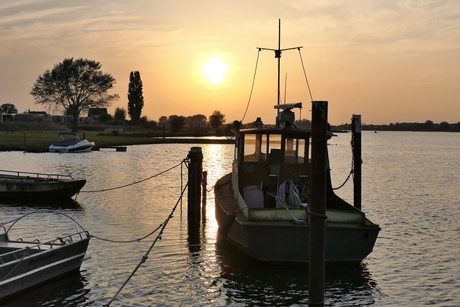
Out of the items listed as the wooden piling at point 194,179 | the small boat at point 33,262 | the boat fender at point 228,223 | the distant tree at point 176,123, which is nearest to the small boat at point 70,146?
the wooden piling at point 194,179

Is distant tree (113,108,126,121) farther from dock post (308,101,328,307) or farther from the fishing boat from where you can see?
dock post (308,101,328,307)

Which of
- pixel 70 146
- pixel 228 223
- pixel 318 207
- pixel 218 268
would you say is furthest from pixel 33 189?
pixel 70 146

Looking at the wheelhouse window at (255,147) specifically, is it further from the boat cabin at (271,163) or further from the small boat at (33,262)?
the small boat at (33,262)

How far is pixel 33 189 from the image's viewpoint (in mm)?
27594

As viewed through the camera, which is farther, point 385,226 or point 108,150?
point 108,150

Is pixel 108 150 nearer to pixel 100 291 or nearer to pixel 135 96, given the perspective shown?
pixel 135 96

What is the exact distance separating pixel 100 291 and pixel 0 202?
1573cm

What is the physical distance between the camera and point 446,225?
26469 millimetres

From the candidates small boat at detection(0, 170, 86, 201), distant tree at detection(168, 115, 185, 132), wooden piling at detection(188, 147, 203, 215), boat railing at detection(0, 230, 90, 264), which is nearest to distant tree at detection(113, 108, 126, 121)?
distant tree at detection(168, 115, 185, 132)

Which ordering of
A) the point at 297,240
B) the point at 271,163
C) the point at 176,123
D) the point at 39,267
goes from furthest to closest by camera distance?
1. the point at 176,123
2. the point at 271,163
3. the point at 297,240
4. the point at 39,267

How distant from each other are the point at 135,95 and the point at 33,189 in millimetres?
110716

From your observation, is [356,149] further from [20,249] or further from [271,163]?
[20,249]

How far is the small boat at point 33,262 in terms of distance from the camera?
43.9 feet

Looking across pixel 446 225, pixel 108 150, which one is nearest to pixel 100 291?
pixel 446 225
